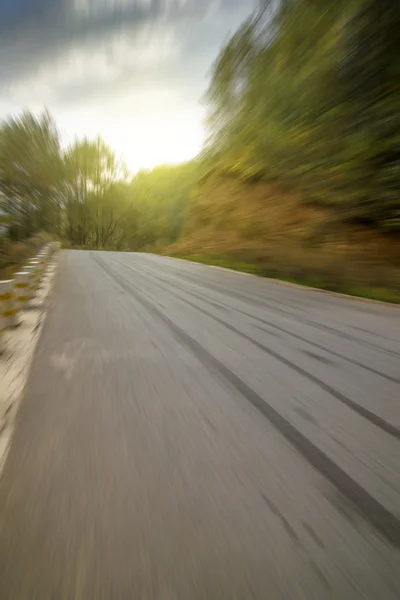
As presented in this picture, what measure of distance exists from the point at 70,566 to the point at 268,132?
13.2m

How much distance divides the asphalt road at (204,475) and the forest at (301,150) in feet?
23.5

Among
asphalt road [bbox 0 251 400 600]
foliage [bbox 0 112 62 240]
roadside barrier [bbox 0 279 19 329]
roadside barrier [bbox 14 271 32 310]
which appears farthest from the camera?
foliage [bbox 0 112 62 240]

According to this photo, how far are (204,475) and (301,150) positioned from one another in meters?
12.0

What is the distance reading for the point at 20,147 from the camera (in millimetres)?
16844

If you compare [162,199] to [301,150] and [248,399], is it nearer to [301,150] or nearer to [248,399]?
[301,150]

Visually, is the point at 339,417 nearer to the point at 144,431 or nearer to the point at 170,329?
the point at 144,431

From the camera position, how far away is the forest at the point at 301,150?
8.64 m

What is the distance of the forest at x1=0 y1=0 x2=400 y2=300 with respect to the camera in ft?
28.3

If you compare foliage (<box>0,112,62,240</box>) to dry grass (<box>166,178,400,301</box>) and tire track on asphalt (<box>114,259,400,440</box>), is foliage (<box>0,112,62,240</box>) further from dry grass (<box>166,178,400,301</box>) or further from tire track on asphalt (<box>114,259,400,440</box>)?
tire track on asphalt (<box>114,259,400,440</box>)

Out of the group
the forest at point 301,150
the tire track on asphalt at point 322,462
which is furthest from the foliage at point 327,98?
the tire track on asphalt at point 322,462

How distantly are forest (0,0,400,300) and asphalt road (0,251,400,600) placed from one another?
281 inches

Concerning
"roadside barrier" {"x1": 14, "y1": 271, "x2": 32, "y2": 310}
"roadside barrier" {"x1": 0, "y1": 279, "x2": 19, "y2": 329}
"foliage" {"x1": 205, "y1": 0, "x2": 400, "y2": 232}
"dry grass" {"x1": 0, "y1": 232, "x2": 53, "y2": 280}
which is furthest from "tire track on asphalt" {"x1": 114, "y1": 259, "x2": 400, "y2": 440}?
"dry grass" {"x1": 0, "y1": 232, "x2": 53, "y2": 280}

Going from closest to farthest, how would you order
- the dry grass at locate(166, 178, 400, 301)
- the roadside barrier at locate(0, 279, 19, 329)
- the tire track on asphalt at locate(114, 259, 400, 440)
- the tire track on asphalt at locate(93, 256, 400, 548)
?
the tire track on asphalt at locate(93, 256, 400, 548) < the tire track on asphalt at locate(114, 259, 400, 440) < the roadside barrier at locate(0, 279, 19, 329) < the dry grass at locate(166, 178, 400, 301)

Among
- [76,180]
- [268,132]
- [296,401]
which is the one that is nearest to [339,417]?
[296,401]
